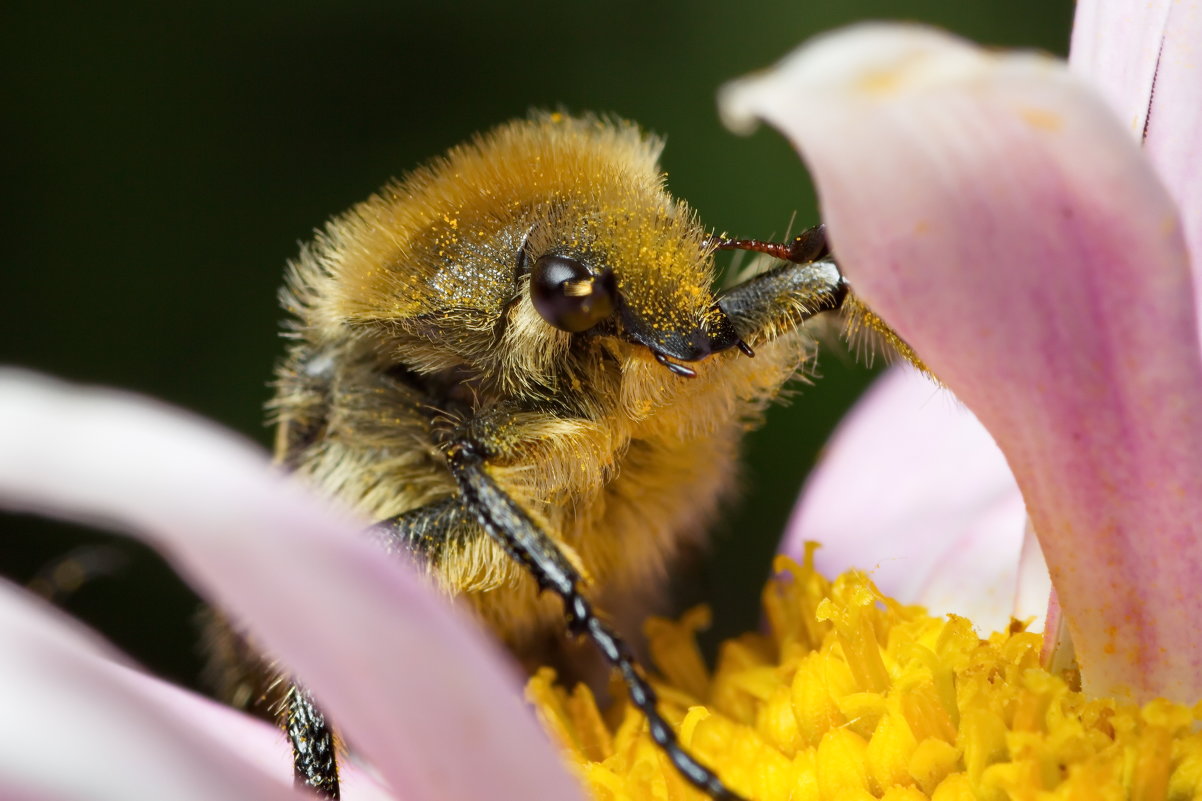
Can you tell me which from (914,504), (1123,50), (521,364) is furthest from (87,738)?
(914,504)

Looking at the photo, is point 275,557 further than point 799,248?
No

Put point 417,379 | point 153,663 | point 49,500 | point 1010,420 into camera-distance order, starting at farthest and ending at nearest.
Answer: point 153,663
point 417,379
point 1010,420
point 49,500

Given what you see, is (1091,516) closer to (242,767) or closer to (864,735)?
(864,735)

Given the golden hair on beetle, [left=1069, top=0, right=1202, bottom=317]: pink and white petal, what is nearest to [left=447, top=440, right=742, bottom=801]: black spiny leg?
the golden hair on beetle

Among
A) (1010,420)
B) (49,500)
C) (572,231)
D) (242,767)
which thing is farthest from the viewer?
(572,231)

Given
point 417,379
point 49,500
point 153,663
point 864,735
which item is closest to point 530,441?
point 417,379

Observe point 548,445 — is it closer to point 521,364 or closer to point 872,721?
point 521,364
